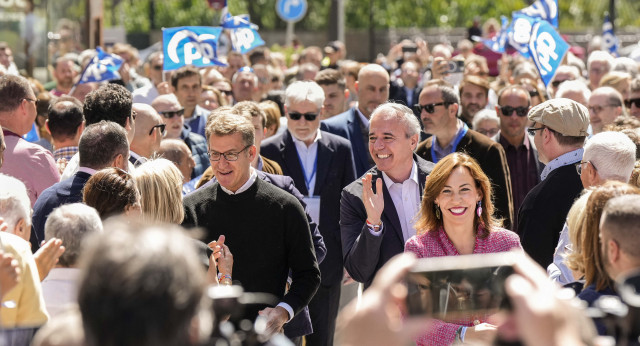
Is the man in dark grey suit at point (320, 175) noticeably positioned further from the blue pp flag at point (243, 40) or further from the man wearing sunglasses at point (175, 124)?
the blue pp flag at point (243, 40)

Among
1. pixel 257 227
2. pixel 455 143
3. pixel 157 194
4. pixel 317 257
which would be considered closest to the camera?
pixel 157 194

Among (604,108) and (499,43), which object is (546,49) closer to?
(604,108)

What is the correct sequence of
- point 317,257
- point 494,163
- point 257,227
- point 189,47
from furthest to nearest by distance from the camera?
point 189,47
point 494,163
point 317,257
point 257,227

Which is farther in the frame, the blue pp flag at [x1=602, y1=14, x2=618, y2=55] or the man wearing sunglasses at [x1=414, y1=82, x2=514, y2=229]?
the blue pp flag at [x1=602, y1=14, x2=618, y2=55]

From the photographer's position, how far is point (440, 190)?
18.5ft

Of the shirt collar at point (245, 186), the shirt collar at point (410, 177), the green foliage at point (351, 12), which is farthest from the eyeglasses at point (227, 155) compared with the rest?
the green foliage at point (351, 12)

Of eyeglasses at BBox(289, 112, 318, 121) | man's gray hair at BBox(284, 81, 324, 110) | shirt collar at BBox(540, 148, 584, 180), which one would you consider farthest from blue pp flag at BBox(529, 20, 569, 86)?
shirt collar at BBox(540, 148, 584, 180)

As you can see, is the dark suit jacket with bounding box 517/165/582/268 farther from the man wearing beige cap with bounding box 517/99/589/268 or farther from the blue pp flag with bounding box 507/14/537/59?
the blue pp flag with bounding box 507/14/537/59

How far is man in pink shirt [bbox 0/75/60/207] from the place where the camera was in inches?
270

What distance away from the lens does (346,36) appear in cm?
3509

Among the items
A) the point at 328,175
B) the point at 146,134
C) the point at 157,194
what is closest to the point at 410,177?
the point at 328,175

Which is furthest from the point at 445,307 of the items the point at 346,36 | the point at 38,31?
the point at 346,36

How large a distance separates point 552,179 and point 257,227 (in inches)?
76.9

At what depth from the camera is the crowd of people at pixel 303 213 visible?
8.36ft
